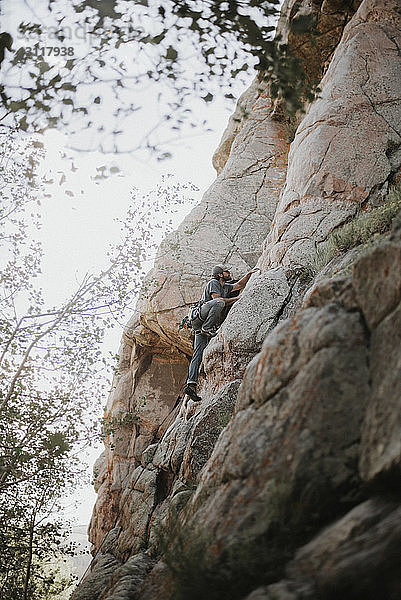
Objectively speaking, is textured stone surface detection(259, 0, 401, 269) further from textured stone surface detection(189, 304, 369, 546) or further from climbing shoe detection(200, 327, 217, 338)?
textured stone surface detection(189, 304, 369, 546)

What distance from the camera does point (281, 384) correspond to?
3658mm

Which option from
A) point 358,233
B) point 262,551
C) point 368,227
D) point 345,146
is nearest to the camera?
point 262,551

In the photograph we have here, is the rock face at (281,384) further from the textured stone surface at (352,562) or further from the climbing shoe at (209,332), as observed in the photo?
the climbing shoe at (209,332)

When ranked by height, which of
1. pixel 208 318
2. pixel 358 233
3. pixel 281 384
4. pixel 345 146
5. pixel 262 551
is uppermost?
pixel 345 146

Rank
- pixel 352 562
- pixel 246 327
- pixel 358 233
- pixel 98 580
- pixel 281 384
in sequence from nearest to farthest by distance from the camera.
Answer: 1. pixel 352 562
2. pixel 281 384
3. pixel 358 233
4. pixel 246 327
5. pixel 98 580

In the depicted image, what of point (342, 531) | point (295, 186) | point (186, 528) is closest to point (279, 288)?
point (295, 186)

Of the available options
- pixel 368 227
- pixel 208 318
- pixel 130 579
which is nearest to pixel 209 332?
pixel 208 318

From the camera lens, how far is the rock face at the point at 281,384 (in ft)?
9.17

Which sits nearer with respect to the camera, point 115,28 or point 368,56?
point 115,28

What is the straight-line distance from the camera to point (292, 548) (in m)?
2.83

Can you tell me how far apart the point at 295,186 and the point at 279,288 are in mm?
3056

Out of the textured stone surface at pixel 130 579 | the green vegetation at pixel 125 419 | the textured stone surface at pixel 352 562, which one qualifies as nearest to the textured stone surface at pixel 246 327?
the textured stone surface at pixel 130 579

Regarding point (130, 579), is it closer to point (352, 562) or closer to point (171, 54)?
point (352, 562)

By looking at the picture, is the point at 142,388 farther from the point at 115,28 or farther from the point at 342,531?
the point at 342,531
